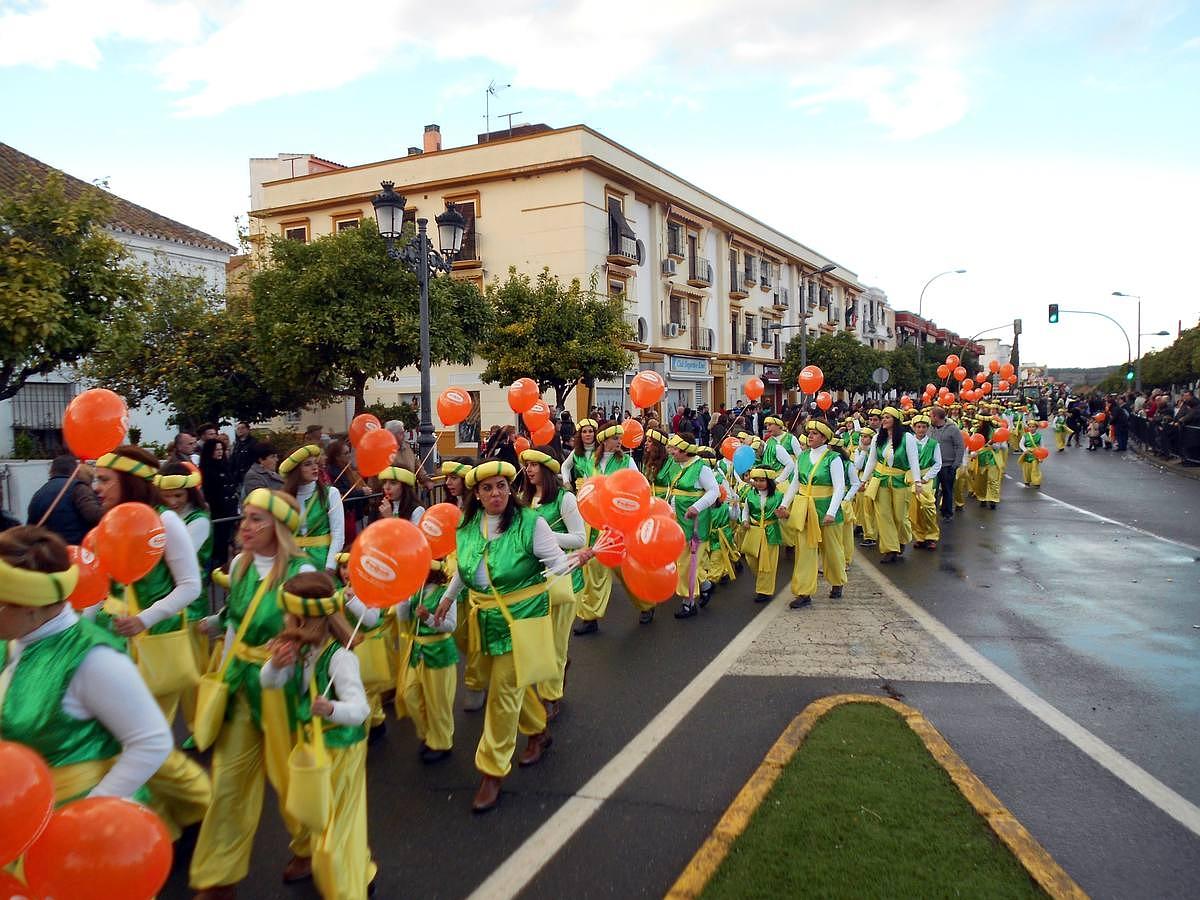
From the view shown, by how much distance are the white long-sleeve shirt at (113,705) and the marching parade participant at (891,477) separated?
9.00 m

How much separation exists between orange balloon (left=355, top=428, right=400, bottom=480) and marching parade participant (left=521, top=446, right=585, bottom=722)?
1.40 metres

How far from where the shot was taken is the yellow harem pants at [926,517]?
11.0m

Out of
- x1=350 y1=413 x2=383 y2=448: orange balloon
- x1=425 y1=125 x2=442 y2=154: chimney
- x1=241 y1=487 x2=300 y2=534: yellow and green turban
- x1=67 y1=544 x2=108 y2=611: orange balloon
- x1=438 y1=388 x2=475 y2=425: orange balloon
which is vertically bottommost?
x1=67 y1=544 x2=108 y2=611: orange balloon

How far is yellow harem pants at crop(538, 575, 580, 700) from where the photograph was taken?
→ 15.6 ft

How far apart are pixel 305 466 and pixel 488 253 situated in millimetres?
24564

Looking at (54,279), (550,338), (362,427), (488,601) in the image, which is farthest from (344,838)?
(550,338)

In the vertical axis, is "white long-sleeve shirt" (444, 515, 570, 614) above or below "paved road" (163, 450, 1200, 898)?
above

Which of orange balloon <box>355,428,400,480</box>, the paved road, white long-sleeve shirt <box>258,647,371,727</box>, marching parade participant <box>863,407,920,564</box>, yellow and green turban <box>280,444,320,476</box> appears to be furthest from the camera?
marching parade participant <box>863,407,920,564</box>

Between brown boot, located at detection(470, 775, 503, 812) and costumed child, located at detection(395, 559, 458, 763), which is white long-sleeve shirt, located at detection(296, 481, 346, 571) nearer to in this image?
costumed child, located at detection(395, 559, 458, 763)

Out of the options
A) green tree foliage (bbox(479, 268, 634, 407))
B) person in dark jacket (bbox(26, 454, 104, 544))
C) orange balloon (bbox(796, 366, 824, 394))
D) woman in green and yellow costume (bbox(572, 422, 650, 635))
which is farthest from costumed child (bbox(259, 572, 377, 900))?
green tree foliage (bbox(479, 268, 634, 407))

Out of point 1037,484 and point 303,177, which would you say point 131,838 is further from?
point 303,177

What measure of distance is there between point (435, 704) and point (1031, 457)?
1697 cm

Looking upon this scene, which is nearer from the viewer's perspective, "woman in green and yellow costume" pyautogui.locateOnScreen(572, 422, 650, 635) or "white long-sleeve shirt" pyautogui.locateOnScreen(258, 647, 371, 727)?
"white long-sleeve shirt" pyautogui.locateOnScreen(258, 647, 371, 727)

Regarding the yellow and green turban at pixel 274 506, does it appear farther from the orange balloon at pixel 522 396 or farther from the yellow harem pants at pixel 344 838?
the orange balloon at pixel 522 396
